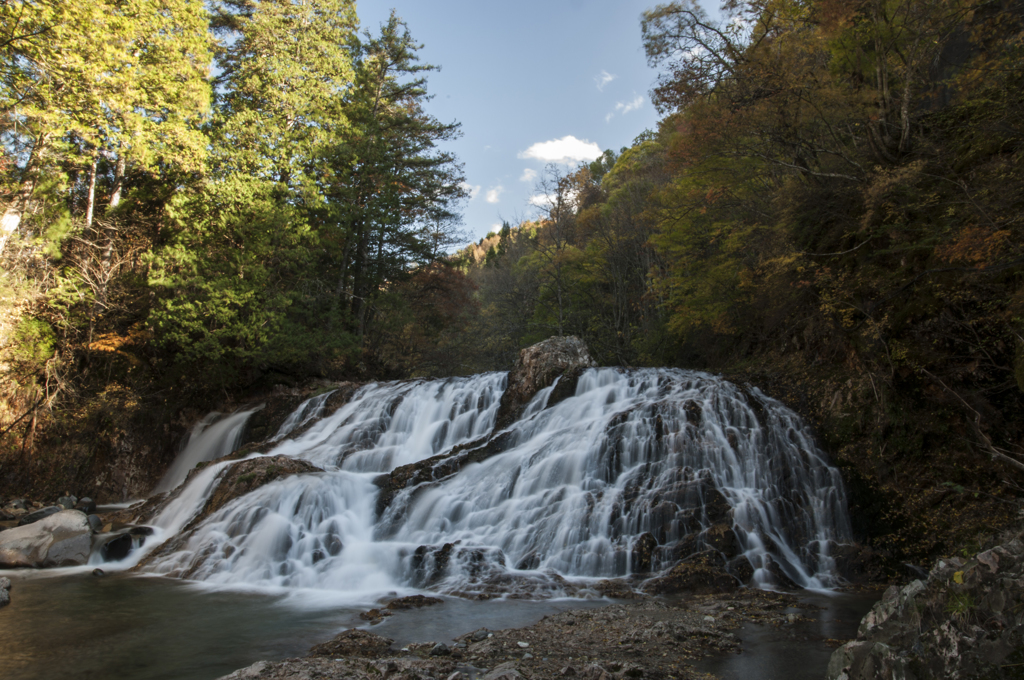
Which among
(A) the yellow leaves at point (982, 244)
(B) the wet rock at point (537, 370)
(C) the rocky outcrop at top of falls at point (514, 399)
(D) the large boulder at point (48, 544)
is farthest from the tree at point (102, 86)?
(A) the yellow leaves at point (982, 244)

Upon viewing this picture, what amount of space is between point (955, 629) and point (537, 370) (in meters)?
10.0

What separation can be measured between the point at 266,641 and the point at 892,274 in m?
10.0

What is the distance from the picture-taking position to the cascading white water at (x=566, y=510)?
7.23 m

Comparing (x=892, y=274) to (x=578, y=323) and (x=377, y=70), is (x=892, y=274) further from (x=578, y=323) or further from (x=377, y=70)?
(x=377, y=70)

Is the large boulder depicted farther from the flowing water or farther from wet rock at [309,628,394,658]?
wet rock at [309,628,394,658]

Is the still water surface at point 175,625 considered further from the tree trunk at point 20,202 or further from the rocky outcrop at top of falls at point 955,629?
the tree trunk at point 20,202

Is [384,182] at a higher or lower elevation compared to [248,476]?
higher

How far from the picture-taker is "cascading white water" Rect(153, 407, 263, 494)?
1498 cm

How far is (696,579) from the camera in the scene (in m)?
6.53

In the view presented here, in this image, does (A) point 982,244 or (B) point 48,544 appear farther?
(B) point 48,544

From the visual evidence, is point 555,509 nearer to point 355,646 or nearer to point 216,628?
point 355,646

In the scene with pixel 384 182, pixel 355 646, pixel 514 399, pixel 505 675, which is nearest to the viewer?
pixel 505 675

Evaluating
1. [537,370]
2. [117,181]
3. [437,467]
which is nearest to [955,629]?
[437,467]

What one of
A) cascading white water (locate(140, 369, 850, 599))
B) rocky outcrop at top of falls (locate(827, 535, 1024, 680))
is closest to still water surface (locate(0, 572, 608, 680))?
cascading white water (locate(140, 369, 850, 599))
